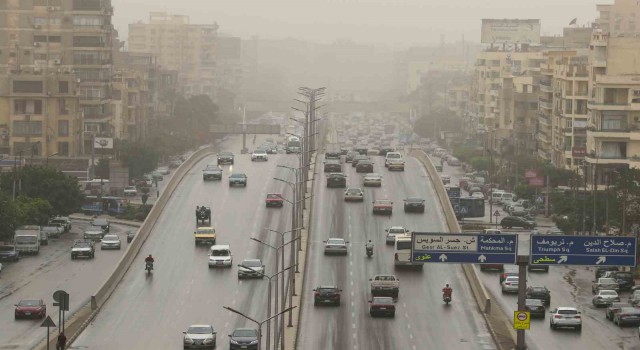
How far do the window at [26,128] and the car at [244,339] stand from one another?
3728 inches

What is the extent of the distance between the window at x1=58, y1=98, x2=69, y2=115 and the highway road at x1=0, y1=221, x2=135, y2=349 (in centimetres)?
4520

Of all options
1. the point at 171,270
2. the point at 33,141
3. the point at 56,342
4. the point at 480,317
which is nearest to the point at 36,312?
the point at 56,342

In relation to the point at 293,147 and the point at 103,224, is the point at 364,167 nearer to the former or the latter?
the point at 103,224

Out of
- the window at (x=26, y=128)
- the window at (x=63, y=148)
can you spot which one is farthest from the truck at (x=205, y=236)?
the window at (x=63, y=148)

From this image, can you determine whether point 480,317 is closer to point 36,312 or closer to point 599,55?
point 36,312

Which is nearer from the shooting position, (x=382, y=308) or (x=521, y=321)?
(x=521, y=321)

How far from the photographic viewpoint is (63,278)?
95125mm

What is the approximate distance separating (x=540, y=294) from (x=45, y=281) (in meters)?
27.1

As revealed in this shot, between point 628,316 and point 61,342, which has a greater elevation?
point 61,342

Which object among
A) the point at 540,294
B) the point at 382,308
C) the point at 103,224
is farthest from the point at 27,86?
the point at 382,308

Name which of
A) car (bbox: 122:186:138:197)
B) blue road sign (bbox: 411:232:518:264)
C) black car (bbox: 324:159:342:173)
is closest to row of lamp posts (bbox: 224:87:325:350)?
blue road sign (bbox: 411:232:518:264)

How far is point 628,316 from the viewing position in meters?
76.9

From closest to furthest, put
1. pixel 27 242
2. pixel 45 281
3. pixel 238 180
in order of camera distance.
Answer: pixel 45 281, pixel 27 242, pixel 238 180

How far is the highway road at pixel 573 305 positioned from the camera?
71.9 meters
